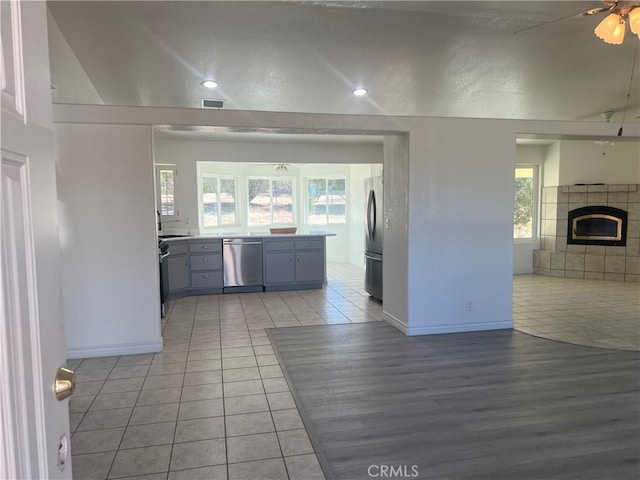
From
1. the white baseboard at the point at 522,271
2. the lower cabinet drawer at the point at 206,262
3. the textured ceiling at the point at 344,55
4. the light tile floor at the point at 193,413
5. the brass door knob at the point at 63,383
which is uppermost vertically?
the textured ceiling at the point at 344,55

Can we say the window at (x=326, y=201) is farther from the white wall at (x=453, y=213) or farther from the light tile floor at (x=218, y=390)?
the white wall at (x=453, y=213)

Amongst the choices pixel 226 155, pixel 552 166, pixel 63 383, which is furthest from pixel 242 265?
pixel 552 166

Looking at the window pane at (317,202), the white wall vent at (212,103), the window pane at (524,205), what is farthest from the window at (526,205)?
the white wall vent at (212,103)

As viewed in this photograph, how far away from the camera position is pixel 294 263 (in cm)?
673

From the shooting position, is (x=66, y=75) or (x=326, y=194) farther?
(x=326, y=194)

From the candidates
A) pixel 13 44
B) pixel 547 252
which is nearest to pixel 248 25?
pixel 13 44

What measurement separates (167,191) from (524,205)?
22.0ft

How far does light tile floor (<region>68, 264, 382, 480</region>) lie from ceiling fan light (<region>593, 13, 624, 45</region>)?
280cm

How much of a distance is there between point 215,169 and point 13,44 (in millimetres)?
8436

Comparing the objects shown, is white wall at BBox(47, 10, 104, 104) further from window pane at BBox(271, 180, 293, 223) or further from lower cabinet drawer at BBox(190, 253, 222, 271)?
window pane at BBox(271, 180, 293, 223)

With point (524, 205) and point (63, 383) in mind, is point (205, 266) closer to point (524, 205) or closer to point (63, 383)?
point (63, 383)

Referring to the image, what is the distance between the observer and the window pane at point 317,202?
32.9ft

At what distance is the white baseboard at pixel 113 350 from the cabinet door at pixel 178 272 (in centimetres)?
226

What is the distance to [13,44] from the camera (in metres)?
0.71
